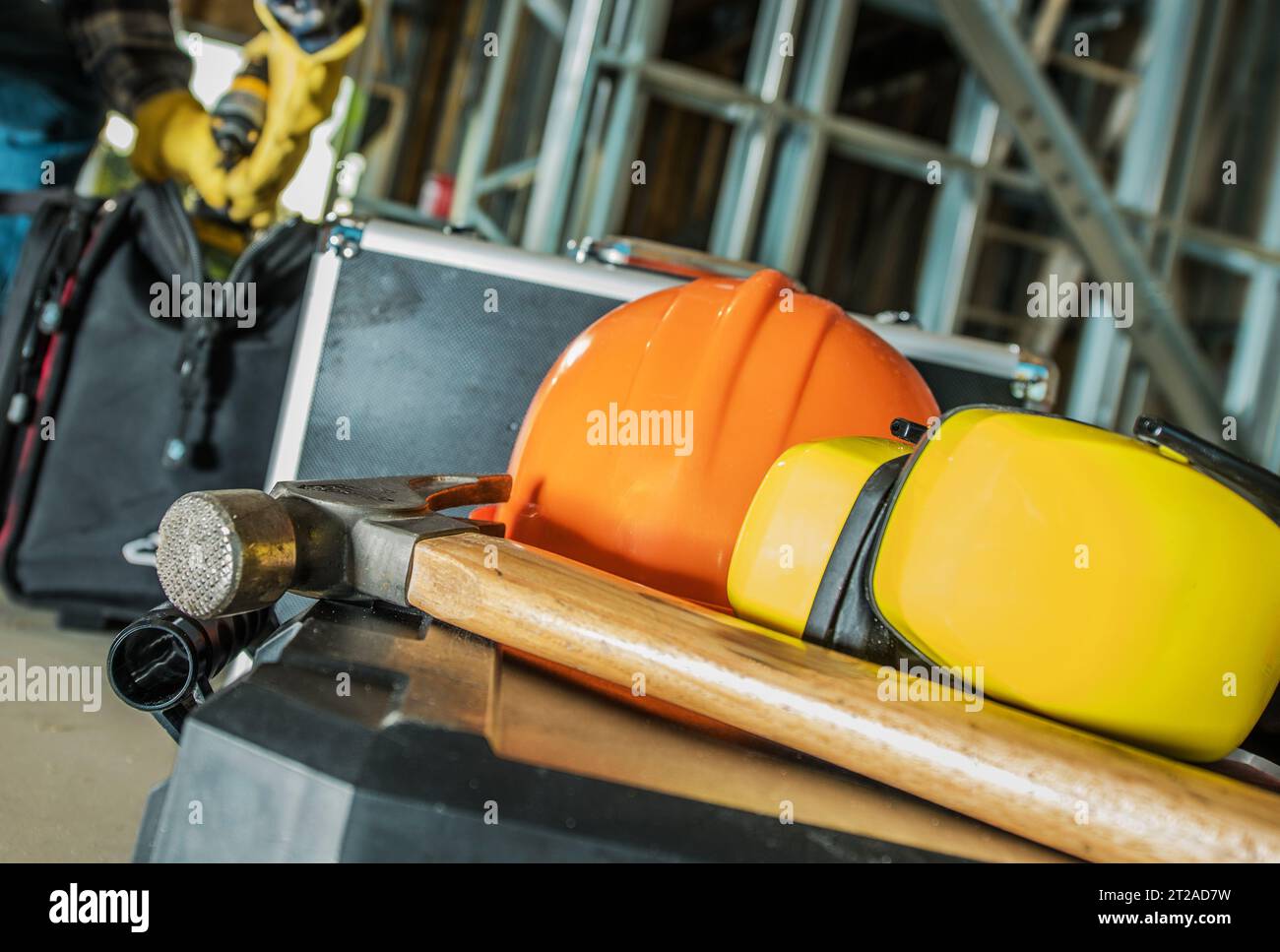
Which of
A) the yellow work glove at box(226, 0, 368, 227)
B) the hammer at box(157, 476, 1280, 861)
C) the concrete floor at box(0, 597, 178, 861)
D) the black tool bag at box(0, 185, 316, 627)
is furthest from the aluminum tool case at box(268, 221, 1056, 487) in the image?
the hammer at box(157, 476, 1280, 861)

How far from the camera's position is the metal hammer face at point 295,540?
1.87 feet

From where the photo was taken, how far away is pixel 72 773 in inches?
42.1

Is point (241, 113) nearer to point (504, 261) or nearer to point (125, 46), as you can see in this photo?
point (125, 46)

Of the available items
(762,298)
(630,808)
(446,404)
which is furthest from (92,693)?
(630,808)

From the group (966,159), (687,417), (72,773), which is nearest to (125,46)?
(72,773)

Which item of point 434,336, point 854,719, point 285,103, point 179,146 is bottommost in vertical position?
point 854,719

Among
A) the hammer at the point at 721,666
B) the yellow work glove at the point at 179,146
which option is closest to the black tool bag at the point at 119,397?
the yellow work glove at the point at 179,146

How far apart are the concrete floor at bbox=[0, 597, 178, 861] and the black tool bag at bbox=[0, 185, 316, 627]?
0.22 metres

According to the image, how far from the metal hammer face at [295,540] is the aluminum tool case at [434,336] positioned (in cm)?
70

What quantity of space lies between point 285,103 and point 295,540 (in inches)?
63.8

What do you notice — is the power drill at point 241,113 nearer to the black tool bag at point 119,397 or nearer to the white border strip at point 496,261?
the black tool bag at point 119,397

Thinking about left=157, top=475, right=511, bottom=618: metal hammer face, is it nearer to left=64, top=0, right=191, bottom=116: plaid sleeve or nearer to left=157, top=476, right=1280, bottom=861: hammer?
left=157, top=476, right=1280, bottom=861: hammer

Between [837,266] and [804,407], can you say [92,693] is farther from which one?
[837,266]

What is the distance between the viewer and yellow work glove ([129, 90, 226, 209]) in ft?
6.79
